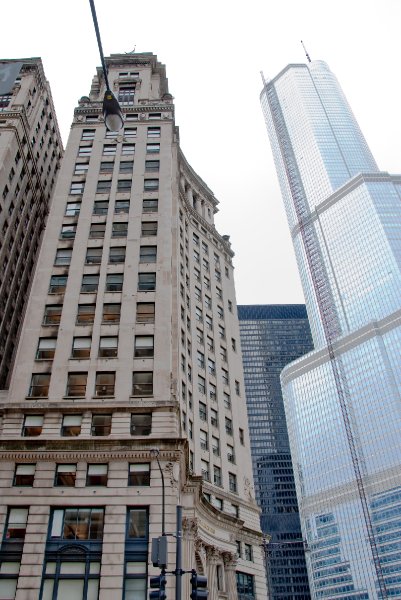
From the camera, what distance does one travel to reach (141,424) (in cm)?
4150

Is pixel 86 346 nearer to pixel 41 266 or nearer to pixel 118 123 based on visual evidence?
pixel 41 266

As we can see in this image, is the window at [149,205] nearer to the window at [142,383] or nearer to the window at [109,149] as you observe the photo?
the window at [109,149]

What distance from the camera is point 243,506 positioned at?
51938mm

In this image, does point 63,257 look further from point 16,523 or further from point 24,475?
Answer: point 16,523

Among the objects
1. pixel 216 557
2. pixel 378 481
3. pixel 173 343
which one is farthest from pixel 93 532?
pixel 378 481

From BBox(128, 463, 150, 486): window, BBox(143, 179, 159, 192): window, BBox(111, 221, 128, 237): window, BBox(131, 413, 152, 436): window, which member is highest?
BBox(143, 179, 159, 192): window

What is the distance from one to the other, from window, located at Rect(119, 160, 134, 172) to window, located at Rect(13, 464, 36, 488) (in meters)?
35.4

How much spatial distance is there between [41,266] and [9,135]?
26.9 metres

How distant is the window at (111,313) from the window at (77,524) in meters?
16.0

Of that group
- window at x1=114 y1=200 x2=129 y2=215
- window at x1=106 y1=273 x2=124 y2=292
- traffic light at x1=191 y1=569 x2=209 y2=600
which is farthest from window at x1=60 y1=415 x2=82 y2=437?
window at x1=114 y1=200 x2=129 y2=215

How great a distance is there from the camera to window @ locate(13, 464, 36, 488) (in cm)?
3819

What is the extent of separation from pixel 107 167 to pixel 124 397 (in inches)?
1226

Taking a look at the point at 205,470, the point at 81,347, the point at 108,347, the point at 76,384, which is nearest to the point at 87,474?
the point at 76,384

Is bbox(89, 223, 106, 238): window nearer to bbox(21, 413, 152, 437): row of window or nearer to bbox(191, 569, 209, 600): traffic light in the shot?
bbox(21, 413, 152, 437): row of window
